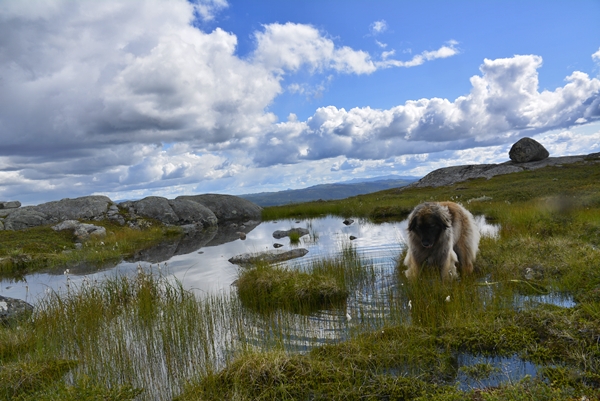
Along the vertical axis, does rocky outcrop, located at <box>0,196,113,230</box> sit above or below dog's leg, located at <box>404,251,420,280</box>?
above

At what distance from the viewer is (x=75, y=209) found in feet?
103

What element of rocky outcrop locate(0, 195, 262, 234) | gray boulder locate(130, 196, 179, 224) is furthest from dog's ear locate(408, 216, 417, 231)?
gray boulder locate(130, 196, 179, 224)

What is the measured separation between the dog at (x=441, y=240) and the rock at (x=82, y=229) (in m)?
20.6

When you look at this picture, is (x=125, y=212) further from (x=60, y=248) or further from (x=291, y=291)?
(x=291, y=291)

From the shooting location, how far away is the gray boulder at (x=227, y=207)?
131ft

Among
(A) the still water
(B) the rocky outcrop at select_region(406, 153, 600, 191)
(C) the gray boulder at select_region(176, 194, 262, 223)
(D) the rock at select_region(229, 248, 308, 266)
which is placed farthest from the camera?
(B) the rocky outcrop at select_region(406, 153, 600, 191)

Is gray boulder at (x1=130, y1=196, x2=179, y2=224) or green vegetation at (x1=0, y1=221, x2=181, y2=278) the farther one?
gray boulder at (x1=130, y1=196, x2=179, y2=224)

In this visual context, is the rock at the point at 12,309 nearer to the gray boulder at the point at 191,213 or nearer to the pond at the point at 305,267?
the pond at the point at 305,267

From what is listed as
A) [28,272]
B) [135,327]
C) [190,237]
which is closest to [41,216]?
[190,237]

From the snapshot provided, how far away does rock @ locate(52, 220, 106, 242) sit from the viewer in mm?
24481

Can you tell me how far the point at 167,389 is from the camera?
5.64 m

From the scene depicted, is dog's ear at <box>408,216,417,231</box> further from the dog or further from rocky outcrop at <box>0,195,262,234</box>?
rocky outcrop at <box>0,195,262,234</box>

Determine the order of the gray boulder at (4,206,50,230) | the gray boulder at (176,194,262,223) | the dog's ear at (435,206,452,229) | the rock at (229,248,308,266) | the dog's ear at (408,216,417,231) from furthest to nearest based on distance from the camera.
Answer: the gray boulder at (176,194,262,223) < the gray boulder at (4,206,50,230) < the rock at (229,248,308,266) < the dog's ear at (408,216,417,231) < the dog's ear at (435,206,452,229)

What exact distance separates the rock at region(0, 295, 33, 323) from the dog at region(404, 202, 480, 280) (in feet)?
29.0
